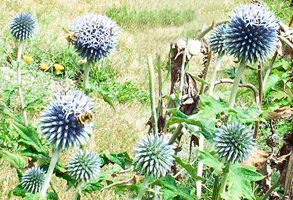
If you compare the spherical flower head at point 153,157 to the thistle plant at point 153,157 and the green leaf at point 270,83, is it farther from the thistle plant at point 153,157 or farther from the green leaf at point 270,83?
the green leaf at point 270,83

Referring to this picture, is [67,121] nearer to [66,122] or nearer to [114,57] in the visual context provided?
[66,122]

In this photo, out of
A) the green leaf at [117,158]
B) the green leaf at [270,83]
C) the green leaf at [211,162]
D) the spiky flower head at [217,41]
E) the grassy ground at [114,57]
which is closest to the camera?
the grassy ground at [114,57]

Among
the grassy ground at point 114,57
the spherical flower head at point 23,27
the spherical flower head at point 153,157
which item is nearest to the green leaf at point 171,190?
the spherical flower head at point 153,157

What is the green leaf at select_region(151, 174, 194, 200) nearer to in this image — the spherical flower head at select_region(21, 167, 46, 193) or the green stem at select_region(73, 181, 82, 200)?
the green stem at select_region(73, 181, 82, 200)

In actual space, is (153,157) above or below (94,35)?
below

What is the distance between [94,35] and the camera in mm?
1359

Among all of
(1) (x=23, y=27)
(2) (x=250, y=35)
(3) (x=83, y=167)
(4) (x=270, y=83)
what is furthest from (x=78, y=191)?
(1) (x=23, y=27)

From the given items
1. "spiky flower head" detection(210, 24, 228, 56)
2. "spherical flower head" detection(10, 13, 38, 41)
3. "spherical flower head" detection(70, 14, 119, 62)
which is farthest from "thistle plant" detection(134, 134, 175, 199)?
"spherical flower head" detection(10, 13, 38, 41)

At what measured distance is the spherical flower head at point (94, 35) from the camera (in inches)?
52.7

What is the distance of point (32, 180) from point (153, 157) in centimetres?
46

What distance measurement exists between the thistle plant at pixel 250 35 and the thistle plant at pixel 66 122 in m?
0.48

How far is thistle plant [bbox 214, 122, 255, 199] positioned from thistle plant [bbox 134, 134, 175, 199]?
167mm

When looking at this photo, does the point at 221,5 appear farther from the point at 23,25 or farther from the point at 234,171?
the point at 23,25

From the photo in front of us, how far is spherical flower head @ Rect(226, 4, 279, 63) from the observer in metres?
1.18
